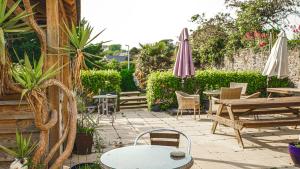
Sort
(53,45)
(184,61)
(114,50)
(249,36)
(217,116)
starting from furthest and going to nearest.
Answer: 1. (114,50)
2. (249,36)
3. (184,61)
4. (217,116)
5. (53,45)

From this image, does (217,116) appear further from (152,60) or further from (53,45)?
(152,60)

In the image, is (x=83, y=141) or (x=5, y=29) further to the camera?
(x=83, y=141)

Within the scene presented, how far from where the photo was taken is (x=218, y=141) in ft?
22.2

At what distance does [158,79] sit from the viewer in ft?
37.1

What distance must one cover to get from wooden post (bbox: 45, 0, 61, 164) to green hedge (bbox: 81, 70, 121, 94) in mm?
7396

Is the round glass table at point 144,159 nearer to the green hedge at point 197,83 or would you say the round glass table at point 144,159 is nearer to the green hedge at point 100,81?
the green hedge at point 197,83

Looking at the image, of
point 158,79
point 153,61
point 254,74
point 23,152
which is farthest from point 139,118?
point 153,61

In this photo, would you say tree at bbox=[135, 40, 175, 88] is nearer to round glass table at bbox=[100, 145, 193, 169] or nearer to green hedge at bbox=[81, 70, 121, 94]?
green hedge at bbox=[81, 70, 121, 94]

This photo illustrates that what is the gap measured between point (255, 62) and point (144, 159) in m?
11.6

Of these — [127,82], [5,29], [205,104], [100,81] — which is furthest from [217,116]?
[127,82]

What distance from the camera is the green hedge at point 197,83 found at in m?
11.4

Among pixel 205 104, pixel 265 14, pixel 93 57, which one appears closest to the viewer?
pixel 93 57

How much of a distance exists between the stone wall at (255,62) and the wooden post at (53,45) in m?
9.57

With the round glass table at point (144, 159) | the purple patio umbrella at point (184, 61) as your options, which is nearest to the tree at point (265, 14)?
the purple patio umbrella at point (184, 61)
